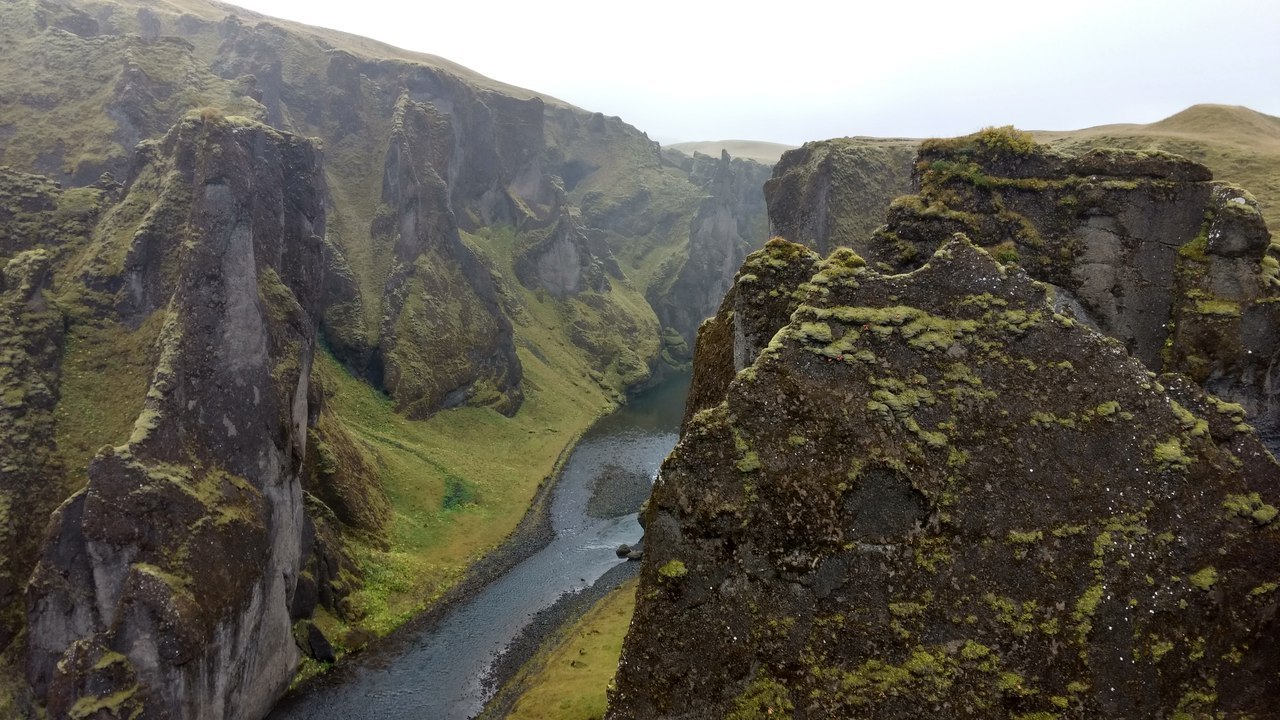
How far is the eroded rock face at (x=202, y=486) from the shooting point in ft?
91.6

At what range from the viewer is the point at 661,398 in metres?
113

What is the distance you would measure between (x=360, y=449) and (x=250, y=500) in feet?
84.9

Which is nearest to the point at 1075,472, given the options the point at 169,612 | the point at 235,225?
the point at 169,612

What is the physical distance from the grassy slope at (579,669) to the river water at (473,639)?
10.9 ft

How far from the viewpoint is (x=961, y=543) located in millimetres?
11773

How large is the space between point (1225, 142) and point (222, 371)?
77111 millimetres

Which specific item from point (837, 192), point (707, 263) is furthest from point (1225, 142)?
point (707, 263)

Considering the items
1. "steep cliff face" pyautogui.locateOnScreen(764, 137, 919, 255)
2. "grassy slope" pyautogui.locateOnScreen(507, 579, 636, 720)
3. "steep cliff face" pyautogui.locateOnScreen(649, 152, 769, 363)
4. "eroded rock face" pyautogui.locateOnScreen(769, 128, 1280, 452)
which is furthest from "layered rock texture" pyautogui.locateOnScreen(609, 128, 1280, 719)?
"steep cliff face" pyautogui.locateOnScreen(649, 152, 769, 363)

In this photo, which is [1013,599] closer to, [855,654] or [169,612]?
[855,654]

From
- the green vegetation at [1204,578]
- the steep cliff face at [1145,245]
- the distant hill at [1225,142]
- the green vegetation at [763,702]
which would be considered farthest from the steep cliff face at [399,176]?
the distant hill at [1225,142]

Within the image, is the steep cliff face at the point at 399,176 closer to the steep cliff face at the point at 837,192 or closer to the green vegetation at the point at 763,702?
the steep cliff face at the point at 837,192

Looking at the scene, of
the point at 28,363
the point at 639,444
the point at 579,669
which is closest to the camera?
the point at 28,363

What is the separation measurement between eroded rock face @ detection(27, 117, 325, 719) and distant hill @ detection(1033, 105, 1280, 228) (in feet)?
198

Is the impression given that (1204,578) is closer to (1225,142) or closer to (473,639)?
(473,639)
